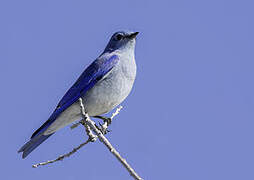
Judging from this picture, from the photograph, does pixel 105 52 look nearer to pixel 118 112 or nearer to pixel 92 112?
pixel 92 112

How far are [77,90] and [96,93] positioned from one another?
19.7 inches

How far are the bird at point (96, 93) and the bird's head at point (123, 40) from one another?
24 cm

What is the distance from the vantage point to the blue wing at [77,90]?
25.6 feet

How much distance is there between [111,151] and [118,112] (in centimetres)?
161

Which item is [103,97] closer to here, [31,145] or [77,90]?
[77,90]

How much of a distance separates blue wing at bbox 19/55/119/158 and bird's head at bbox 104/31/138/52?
1.36 feet

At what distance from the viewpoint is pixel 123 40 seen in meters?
8.61

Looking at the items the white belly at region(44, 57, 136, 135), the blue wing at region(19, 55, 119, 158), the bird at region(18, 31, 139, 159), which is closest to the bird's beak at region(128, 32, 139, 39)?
A: the bird at region(18, 31, 139, 159)

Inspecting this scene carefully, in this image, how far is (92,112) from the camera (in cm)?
780

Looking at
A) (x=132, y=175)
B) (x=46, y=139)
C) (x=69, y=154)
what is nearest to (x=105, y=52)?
(x=46, y=139)

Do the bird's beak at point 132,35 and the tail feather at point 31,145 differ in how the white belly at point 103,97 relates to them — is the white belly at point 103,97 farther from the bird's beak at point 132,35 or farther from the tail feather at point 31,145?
the bird's beak at point 132,35

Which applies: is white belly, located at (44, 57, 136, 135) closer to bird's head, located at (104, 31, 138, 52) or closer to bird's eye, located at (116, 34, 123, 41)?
bird's head, located at (104, 31, 138, 52)

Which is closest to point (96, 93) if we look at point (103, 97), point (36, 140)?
point (103, 97)

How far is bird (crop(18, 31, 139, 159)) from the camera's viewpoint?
25.3ft
